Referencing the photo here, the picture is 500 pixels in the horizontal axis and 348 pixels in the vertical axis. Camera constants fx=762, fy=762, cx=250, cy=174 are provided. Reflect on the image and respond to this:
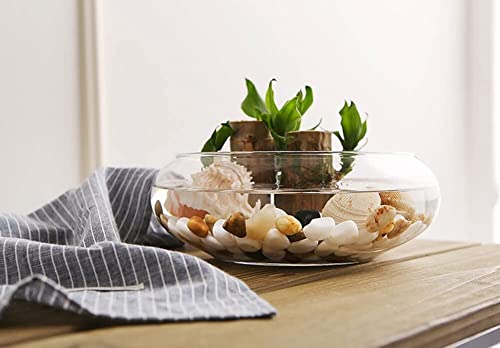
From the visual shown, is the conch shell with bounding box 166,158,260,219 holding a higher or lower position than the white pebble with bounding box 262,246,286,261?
higher

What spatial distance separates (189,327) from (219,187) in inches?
10.2

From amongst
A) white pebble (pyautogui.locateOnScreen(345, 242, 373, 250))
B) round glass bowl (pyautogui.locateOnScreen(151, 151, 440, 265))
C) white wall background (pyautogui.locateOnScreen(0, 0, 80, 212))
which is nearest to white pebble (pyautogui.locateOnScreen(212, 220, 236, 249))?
round glass bowl (pyautogui.locateOnScreen(151, 151, 440, 265))

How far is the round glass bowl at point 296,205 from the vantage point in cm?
71

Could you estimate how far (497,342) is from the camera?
0.60 meters

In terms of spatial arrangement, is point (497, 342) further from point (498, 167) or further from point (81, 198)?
point (498, 167)

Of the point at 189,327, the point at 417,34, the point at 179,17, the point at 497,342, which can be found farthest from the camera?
the point at 417,34

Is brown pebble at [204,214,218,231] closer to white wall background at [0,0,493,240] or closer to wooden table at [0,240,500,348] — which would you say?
wooden table at [0,240,500,348]

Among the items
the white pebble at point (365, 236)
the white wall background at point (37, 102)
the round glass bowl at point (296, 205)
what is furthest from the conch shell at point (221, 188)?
the white wall background at point (37, 102)

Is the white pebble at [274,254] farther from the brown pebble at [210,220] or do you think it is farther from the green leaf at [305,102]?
the green leaf at [305,102]

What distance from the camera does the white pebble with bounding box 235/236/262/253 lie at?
726 mm

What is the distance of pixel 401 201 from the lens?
75 centimetres

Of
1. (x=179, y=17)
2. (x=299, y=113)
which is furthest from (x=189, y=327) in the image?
(x=179, y=17)

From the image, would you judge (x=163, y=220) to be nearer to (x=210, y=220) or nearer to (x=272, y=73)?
(x=210, y=220)

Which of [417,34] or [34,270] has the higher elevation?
[417,34]
